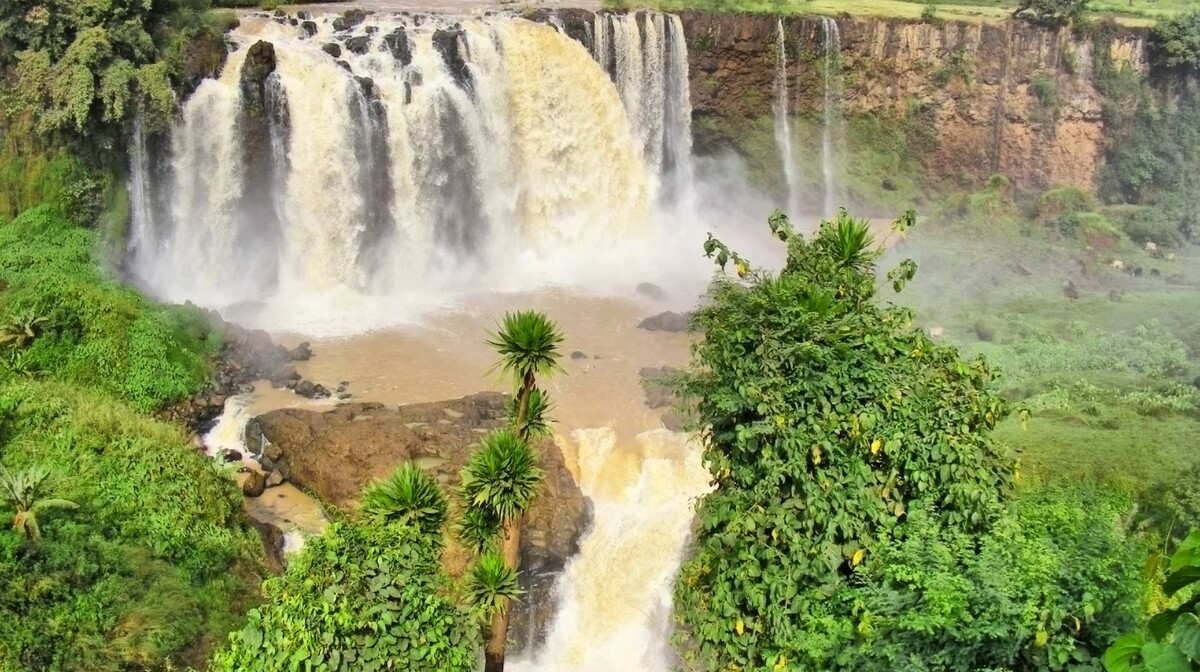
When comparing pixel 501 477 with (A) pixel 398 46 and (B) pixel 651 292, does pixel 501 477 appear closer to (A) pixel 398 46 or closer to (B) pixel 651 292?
(B) pixel 651 292

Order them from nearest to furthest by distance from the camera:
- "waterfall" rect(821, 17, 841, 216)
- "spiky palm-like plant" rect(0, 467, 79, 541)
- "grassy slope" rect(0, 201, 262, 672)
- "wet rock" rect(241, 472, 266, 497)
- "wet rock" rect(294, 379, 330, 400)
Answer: "grassy slope" rect(0, 201, 262, 672) → "spiky palm-like plant" rect(0, 467, 79, 541) → "wet rock" rect(241, 472, 266, 497) → "wet rock" rect(294, 379, 330, 400) → "waterfall" rect(821, 17, 841, 216)

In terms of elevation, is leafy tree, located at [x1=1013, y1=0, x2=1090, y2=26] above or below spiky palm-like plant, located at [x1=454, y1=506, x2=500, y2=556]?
above

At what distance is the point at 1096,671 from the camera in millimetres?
7035

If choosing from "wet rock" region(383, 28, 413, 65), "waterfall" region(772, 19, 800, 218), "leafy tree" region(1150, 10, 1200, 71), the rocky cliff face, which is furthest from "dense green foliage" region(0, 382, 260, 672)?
"leafy tree" region(1150, 10, 1200, 71)

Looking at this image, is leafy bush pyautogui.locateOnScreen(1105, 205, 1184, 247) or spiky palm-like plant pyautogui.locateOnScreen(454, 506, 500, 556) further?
leafy bush pyautogui.locateOnScreen(1105, 205, 1184, 247)

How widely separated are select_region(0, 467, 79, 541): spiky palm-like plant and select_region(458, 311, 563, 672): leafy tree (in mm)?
6205

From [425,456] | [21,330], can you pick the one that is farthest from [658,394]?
[21,330]

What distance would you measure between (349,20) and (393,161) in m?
4.05

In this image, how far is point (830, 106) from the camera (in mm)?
32719

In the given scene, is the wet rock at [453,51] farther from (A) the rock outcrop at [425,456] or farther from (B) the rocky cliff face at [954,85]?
(A) the rock outcrop at [425,456]

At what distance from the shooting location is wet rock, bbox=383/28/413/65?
2428 cm

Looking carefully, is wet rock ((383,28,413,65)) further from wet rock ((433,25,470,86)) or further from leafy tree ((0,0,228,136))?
leafy tree ((0,0,228,136))

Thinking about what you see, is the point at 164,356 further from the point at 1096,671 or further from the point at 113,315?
the point at 1096,671

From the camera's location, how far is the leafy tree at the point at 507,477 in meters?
9.40
